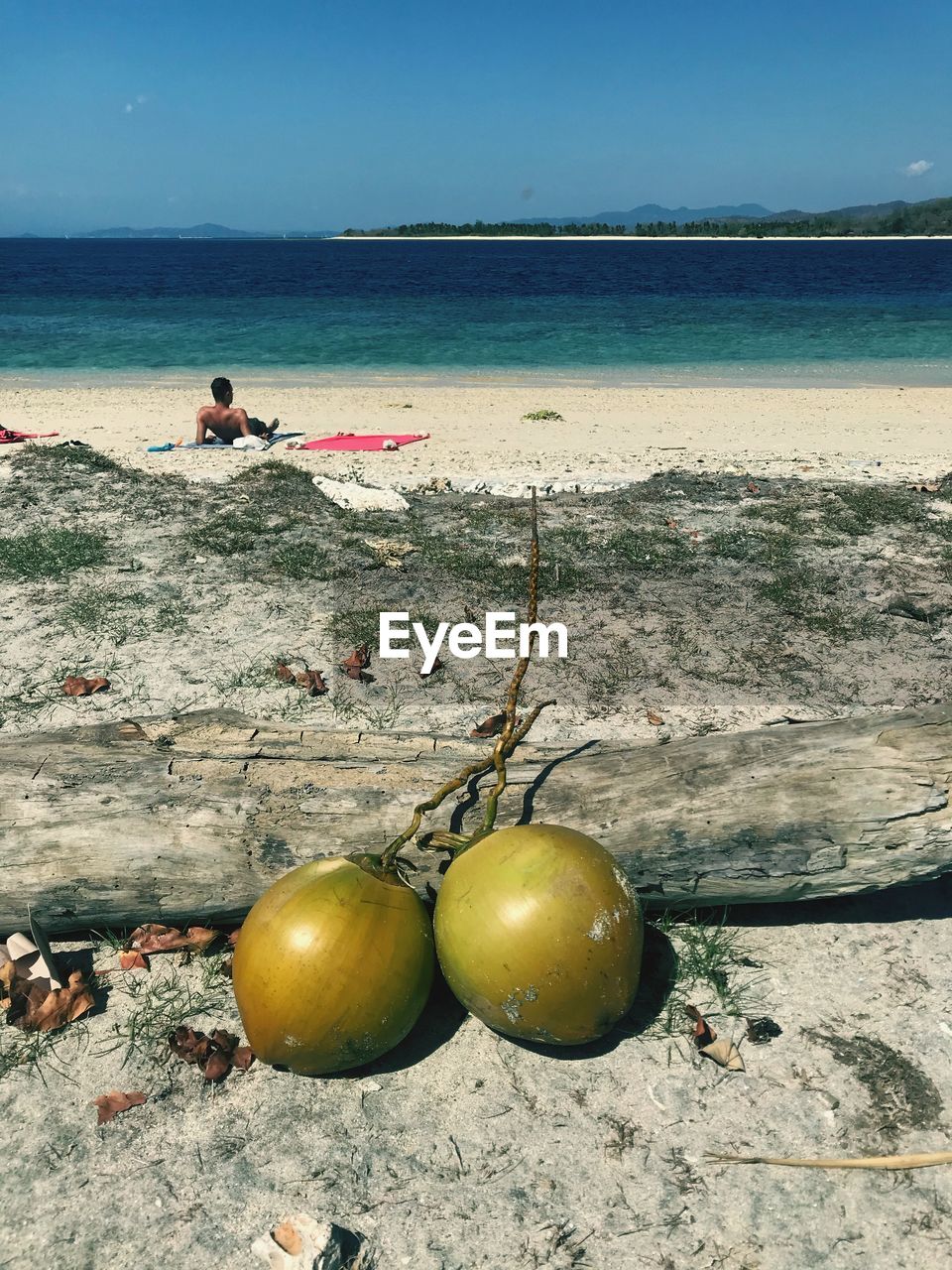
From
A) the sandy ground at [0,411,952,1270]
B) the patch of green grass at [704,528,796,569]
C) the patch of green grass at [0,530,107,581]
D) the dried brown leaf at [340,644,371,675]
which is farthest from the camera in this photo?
the patch of green grass at [704,528,796,569]

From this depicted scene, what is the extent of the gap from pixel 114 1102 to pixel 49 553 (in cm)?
564

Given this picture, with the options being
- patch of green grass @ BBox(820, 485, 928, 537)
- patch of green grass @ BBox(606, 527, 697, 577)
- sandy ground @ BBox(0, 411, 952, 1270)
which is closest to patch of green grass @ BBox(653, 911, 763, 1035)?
sandy ground @ BBox(0, 411, 952, 1270)

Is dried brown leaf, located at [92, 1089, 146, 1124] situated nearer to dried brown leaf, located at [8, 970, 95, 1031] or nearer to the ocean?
dried brown leaf, located at [8, 970, 95, 1031]

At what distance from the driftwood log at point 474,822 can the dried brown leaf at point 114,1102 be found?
2.21ft

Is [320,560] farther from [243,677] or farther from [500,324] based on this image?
[500,324]

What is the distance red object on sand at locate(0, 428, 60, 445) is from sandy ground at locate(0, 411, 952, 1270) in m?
2.57

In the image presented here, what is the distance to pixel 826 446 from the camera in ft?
40.9

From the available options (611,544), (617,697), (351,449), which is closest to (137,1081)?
(617,697)

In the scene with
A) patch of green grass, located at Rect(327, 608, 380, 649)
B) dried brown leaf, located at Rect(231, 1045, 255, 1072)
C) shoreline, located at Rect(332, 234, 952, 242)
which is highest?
shoreline, located at Rect(332, 234, 952, 242)

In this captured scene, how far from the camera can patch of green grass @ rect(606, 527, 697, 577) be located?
7168 millimetres

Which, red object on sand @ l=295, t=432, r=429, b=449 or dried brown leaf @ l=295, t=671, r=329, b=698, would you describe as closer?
dried brown leaf @ l=295, t=671, r=329, b=698

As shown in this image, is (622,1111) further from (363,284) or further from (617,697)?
(363,284)

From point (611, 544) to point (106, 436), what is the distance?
913cm

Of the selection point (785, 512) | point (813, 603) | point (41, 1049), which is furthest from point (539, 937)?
point (785, 512)
